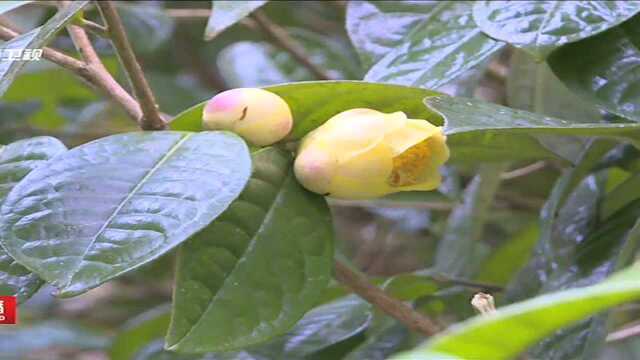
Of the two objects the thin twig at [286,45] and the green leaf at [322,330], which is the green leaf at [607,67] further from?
the thin twig at [286,45]

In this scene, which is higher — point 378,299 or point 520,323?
point 520,323

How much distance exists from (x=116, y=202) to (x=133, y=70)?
119 millimetres

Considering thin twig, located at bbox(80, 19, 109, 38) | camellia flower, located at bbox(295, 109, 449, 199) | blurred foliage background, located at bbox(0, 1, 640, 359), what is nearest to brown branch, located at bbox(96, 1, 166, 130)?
thin twig, located at bbox(80, 19, 109, 38)

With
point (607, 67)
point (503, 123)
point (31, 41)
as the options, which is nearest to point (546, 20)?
point (607, 67)

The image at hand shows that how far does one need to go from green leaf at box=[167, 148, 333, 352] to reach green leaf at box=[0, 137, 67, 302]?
107mm

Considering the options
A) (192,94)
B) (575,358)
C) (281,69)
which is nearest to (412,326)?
(575,358)

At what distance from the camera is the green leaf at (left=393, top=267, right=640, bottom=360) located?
1.32ft

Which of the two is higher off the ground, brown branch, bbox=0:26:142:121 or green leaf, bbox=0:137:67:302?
brown branch, bbox=0:26:142:121

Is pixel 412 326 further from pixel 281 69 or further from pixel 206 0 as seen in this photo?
pixel 206 0

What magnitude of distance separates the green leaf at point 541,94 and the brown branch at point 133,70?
422 millimetres

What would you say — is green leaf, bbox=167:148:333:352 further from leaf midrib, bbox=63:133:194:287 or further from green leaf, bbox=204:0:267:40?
green leaf, bbox=204:0:267:40

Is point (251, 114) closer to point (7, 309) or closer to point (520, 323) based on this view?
point (7, 309)

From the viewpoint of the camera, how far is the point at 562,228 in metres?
0.99

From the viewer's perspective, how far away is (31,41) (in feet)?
2.49
